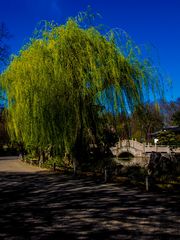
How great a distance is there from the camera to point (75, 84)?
2169cm

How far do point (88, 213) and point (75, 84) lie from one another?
11.6m

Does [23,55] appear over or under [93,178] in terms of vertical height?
over

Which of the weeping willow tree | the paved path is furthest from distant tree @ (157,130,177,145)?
the paved path

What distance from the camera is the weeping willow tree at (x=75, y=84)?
20.9 m

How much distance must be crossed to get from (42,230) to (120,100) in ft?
40.4

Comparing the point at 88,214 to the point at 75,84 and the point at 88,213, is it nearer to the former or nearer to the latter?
the point at 88,213

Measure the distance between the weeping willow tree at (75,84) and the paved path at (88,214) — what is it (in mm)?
5314

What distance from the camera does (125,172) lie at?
21.6 metres

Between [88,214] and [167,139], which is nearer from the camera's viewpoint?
[88,214]

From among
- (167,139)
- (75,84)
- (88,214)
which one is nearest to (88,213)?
(88,214)

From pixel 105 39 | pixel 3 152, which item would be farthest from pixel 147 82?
pixel 3 152

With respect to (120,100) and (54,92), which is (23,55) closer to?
(54,92)

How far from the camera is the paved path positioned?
8.56 metres

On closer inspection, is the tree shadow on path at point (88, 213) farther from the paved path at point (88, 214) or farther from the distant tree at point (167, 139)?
the distant tree at point (167, 139)
